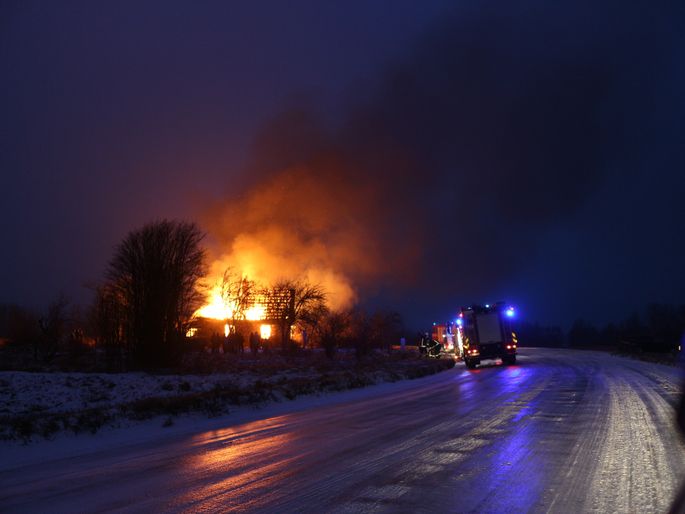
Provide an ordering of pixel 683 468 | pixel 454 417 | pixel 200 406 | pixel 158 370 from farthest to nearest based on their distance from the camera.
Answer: pixel 158 370, pixel 200 406, pixel 454 417, pixel 683 468

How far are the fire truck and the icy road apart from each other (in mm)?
18858

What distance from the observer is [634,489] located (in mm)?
5547

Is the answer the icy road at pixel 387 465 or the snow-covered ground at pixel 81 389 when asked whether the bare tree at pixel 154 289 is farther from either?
the icy road at pixel 387 465

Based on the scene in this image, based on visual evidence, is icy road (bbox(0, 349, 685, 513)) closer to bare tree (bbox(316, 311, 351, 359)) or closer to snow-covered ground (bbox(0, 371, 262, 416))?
snow-covered ground (bbox(0, 371, 262, 416))

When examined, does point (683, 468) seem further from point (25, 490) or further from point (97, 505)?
point (25, 490)

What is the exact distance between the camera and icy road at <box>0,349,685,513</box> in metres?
5.43

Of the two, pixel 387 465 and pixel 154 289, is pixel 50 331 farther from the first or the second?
pixel 387 465

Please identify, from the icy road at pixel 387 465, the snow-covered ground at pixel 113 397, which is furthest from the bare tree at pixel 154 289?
the icy road at pixel 387 465

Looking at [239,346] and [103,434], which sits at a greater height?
[239,346]

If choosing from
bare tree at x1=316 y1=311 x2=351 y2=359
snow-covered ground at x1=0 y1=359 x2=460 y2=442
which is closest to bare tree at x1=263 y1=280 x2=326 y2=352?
bare tree at x1=316 y1=311 x2=351 y2=359

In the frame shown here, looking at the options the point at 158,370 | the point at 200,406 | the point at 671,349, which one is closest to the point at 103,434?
the point at 200,406

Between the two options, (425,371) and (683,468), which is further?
(425,371)

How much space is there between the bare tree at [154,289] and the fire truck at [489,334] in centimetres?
1631

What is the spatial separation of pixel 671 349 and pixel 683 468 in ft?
134
